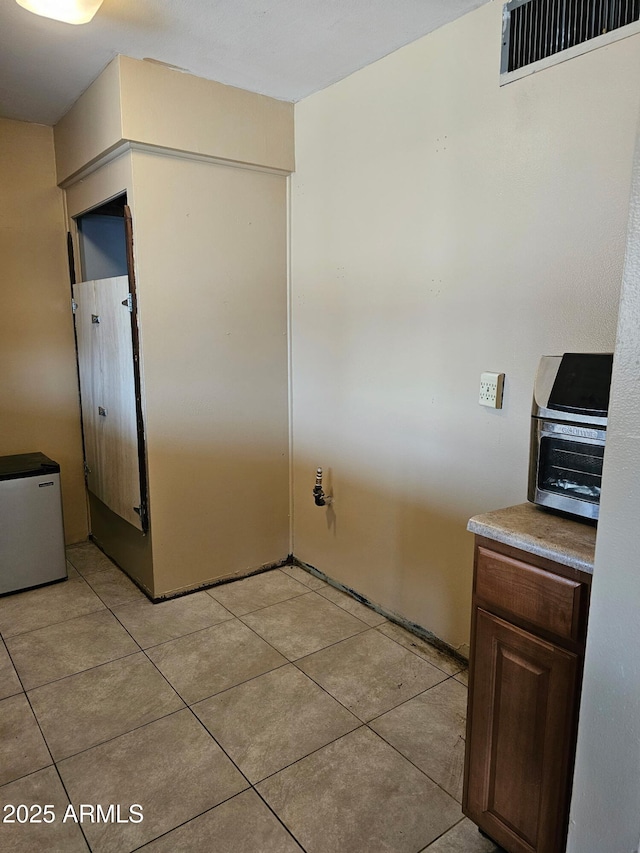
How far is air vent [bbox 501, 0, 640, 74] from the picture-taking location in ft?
5.32

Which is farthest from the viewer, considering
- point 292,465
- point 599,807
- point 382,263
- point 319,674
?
point 292,465

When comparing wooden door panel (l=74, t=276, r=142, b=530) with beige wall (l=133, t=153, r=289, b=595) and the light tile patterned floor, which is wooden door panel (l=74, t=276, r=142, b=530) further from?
the light tile patterned floor

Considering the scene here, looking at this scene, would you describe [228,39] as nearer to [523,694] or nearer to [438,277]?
[438,277]

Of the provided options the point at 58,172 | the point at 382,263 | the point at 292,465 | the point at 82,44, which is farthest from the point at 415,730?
the point at 58,172

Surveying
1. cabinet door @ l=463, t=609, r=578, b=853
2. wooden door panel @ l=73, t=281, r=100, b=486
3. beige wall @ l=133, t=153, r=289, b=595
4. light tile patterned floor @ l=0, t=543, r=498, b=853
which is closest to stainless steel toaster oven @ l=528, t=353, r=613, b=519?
cabinet door @ l=463, t=609, r=578, b=853

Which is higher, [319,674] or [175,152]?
[175,152]

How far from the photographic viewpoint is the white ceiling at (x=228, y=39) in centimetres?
202

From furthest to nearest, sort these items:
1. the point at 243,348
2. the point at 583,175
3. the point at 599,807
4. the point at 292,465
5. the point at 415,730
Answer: the point at 292,465 < the point at 243,348 < the point at 415,730 < the point at 583,175 < the point at 599,807

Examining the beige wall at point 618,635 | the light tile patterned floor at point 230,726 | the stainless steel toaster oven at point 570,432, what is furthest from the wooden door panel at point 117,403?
the beige wall at point 618,635

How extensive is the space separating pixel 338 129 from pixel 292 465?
1.75 m

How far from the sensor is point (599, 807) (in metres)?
1.02

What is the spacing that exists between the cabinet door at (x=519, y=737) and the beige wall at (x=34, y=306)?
296 centimetres

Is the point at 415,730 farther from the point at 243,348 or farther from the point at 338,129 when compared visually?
the point at 338,129

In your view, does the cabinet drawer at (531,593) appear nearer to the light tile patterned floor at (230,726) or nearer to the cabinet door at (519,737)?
the cabinet door at (519,737)
